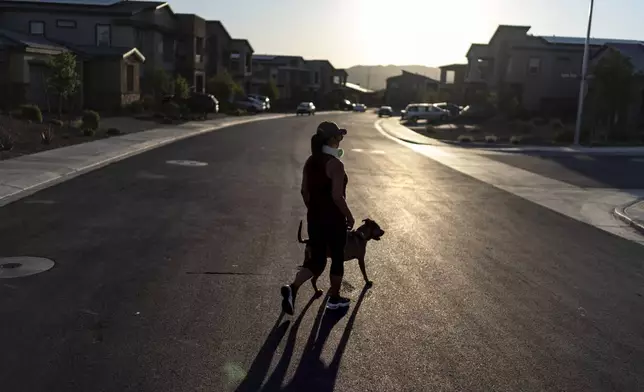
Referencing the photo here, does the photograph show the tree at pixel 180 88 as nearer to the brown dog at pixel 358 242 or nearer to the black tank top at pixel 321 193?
the brown dog at pixel 358 242

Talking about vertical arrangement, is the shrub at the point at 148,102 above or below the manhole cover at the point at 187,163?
above

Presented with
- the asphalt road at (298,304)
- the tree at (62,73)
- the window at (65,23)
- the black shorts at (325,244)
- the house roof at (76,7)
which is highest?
the house roof at (76,7)

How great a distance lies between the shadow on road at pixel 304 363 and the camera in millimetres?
5027

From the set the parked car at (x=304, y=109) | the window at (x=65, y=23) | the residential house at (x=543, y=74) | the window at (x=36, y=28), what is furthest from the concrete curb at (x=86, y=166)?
the parked car at (x=304, y=109)

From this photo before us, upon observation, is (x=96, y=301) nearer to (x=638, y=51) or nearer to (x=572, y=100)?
(x=638, y=51)

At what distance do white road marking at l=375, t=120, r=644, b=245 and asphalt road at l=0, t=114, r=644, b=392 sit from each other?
81cm

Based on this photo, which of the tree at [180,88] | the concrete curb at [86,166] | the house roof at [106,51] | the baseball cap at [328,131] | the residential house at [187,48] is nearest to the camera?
the baseball cap at [328,131]

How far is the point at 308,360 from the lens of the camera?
554 centimetres

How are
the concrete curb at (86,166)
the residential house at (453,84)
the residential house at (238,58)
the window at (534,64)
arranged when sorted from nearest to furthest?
1. the concrete curb at (86,166)
2. the window at (534,64)
3. the residential house at (238,58)
4. the residential house at (453,84)

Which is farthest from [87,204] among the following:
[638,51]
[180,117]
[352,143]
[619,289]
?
[638,51]

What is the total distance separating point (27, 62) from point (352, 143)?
720 inches

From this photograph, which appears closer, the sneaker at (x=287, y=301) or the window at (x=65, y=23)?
the sneaker at (x=287, y=301)

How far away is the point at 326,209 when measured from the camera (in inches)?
263

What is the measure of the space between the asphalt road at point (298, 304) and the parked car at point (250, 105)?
182ft
